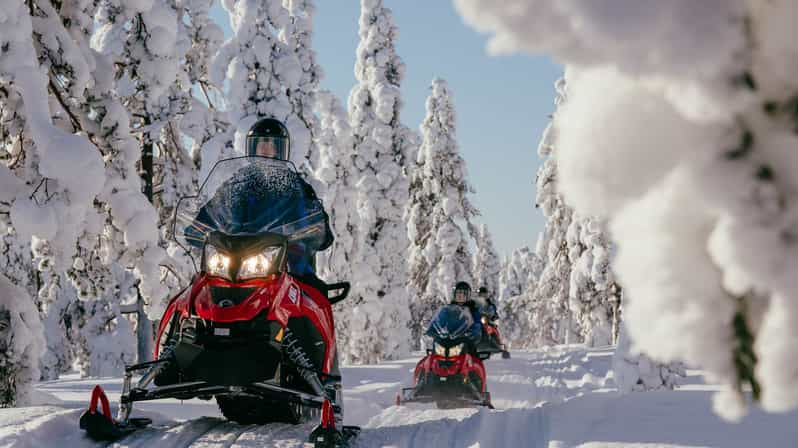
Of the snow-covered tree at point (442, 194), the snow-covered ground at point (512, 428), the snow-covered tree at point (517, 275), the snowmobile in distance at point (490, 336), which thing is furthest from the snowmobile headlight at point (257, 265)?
the snow-covered tree at point (517, 275)

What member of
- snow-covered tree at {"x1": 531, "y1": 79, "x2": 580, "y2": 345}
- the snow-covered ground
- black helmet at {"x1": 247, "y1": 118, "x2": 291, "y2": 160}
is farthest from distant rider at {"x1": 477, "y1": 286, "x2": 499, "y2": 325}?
black helmet at {"x1": 247, "y1": 118, "x2": 291, "y2": 160}

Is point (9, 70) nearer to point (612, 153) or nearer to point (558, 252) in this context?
point (612, 153)

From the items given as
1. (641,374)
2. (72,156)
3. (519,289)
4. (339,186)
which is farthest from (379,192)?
(519,289)

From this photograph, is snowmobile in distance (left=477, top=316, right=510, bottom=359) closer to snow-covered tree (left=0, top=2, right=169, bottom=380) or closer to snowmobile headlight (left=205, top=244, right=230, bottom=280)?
snow-covered tree (left=0, top=2, right=169, bottom=380)

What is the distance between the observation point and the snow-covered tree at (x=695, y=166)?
105 centimetres

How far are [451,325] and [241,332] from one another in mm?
6219

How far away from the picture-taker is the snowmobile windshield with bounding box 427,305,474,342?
35.8ft

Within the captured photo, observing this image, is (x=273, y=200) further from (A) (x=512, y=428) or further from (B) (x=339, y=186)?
(B) (x=339, y=186)

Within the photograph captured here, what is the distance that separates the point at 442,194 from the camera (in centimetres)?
3584

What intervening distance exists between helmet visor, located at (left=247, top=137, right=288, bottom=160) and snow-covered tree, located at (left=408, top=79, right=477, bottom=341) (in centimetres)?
2903

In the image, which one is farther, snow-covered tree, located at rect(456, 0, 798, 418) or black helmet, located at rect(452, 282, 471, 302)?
black helmet, located at rect(452, 282, 471, 302)

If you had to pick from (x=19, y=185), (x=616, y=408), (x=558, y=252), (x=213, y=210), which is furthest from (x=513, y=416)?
(x=558, y=252)

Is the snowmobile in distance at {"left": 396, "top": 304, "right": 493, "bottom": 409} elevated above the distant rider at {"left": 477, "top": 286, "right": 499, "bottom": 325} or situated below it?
below

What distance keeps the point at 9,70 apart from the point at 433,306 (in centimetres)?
3311
